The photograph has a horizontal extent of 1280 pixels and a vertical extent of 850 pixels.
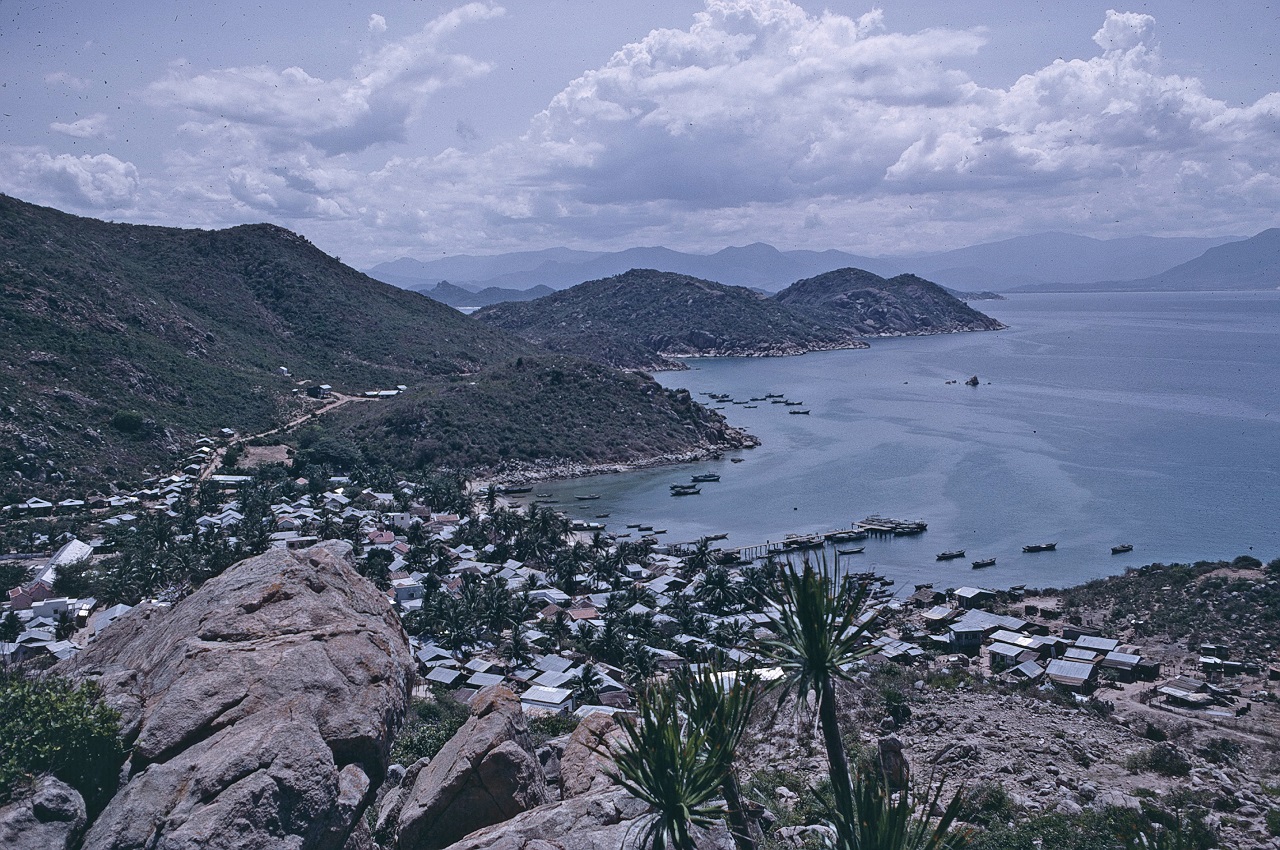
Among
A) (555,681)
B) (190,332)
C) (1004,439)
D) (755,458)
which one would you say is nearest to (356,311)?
(190,332)

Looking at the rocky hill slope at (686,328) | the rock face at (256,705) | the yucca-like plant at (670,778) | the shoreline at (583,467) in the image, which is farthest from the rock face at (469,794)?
the rocky hill slope at (686,328)

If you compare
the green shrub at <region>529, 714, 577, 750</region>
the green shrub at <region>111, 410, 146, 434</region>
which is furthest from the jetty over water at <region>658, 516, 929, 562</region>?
the green shrub at <region>111, 410, 146, 434</region>

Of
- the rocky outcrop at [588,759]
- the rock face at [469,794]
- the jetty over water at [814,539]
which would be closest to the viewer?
the rock face at [469,794]

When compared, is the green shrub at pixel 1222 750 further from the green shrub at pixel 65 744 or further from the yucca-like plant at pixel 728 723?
the green shrub at pixel 65 744

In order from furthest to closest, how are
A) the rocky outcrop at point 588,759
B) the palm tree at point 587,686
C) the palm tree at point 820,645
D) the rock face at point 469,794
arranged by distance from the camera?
the palm tree at point 587,686 < the rocky outcrop at point 588,759 < the rock face at point 469,794 < the palm tree at point 820,645

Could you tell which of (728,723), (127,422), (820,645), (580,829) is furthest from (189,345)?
(820,645)

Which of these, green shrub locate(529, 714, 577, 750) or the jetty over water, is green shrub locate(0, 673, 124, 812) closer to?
green shrub locate(529, 714, 577, 750)

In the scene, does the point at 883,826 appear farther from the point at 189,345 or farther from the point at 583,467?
the point at 189,345

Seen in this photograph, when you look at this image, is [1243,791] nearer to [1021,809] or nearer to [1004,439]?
[1021,809]
